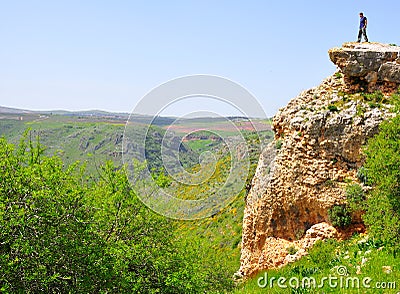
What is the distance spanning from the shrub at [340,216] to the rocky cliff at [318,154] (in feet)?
0.81

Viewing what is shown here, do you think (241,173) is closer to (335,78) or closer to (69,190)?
(335,78)

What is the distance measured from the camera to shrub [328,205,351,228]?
16.2m

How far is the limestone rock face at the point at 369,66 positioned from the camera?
56.3 feet

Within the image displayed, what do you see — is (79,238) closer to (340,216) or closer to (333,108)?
(340,216)

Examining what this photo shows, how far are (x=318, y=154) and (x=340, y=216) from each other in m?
2.79

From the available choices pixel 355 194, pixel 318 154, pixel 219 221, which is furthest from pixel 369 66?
pixel 219 221

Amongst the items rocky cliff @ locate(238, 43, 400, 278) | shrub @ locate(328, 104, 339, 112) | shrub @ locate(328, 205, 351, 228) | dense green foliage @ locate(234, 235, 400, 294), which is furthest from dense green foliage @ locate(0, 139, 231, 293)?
shrub @ locate(328, 104, 339, 112)

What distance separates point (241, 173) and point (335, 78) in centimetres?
764

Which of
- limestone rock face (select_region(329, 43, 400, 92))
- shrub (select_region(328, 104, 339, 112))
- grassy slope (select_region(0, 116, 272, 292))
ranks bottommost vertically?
grassy slope (select_region(0, 116, 272, 292))

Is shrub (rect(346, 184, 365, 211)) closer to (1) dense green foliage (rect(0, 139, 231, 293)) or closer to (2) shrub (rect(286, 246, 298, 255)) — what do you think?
(2) shrub (rect(286, 246, 298, 255))

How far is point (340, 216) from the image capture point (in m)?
16.3

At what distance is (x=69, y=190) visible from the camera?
35.3 ft

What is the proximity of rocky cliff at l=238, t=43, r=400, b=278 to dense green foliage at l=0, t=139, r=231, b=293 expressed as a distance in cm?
484

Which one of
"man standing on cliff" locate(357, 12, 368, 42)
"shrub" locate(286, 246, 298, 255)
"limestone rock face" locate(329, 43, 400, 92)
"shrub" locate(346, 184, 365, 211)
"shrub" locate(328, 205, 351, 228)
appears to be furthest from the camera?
"man standing on cliff" locate(357, 12, 368, 42)
